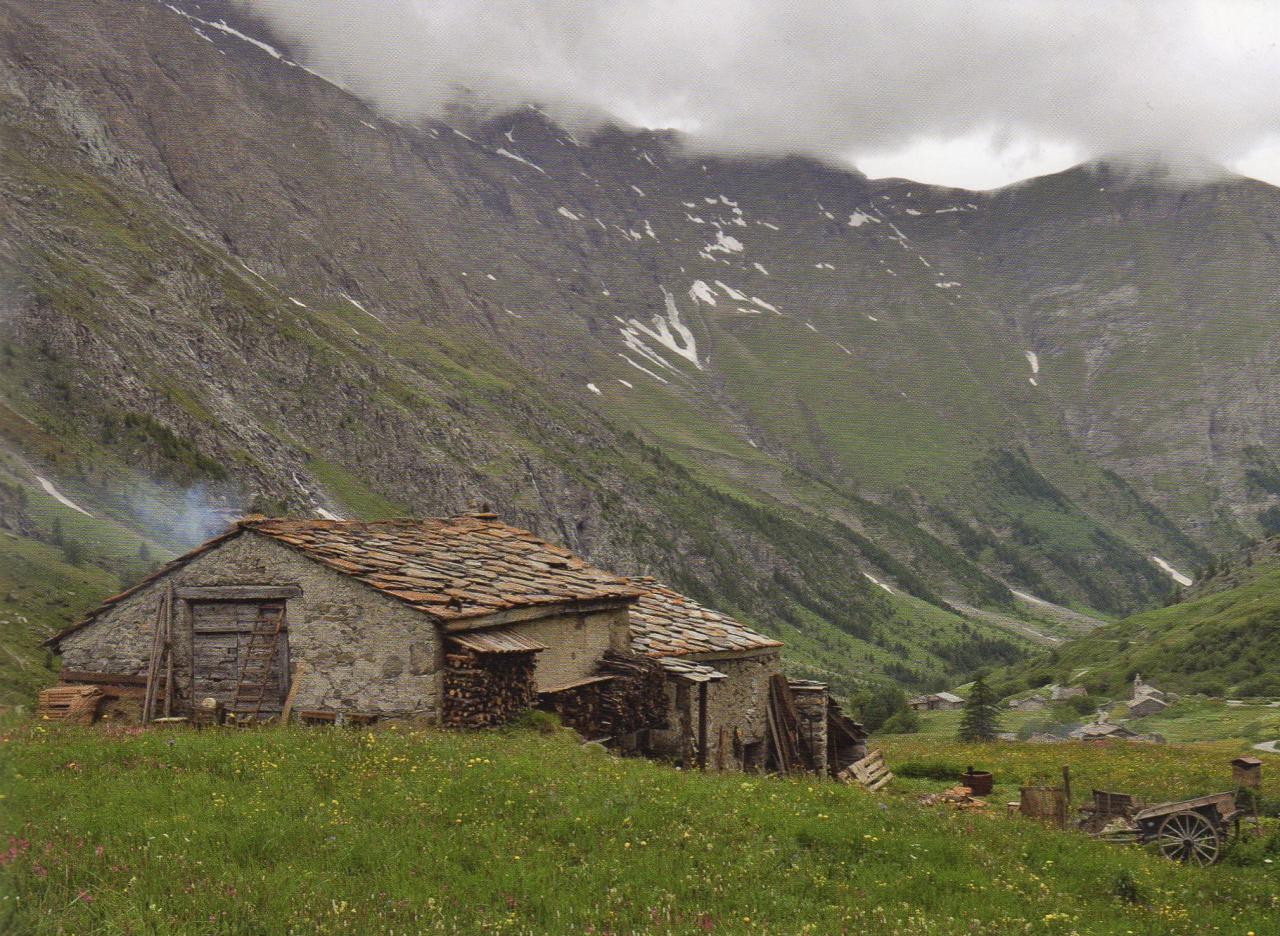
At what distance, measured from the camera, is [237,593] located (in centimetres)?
2027

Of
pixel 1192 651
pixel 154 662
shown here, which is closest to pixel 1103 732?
A: pixel 1192 651

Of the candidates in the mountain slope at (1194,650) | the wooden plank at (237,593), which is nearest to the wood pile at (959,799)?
the wooden plank at (237,593)

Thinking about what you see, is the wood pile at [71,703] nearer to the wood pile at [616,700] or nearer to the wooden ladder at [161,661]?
the wooden ladder at [161,661]

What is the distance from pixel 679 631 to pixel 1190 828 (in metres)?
12.8

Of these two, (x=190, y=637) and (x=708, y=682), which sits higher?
(x=190, y=637)

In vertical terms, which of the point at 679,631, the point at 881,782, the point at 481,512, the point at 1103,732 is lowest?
the point at 1103,732

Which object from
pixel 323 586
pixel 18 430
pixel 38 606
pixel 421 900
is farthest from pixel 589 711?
pixel 18 430

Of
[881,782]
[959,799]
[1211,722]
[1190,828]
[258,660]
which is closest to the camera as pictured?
[1190,828]

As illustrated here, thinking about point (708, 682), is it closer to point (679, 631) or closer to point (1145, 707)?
point (679, 631)

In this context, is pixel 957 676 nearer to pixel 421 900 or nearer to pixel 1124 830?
pixel 1124 830

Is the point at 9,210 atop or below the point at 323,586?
atop

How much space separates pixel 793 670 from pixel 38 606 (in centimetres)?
12858

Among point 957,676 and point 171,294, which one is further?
point 957,676

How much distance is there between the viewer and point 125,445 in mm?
112375
